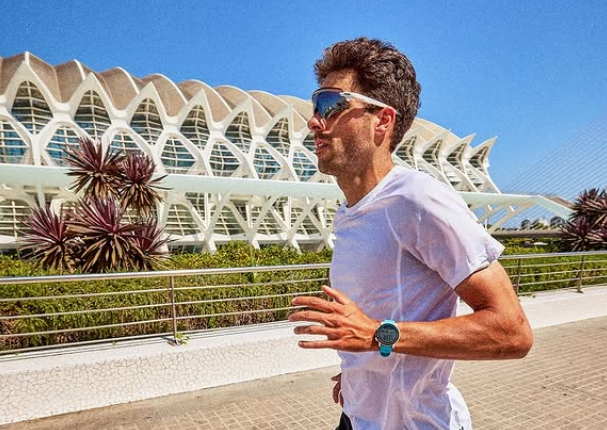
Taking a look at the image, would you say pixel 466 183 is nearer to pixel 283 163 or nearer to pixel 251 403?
pixel 283 163

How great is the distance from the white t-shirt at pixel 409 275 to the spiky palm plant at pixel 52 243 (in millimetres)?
7018

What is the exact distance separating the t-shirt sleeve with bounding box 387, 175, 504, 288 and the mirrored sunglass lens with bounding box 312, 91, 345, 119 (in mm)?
398

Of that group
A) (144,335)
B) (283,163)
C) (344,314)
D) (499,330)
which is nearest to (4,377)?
(144,335)

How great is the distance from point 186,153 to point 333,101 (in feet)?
107

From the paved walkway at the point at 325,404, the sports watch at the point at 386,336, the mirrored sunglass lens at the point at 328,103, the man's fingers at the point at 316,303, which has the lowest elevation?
the paved walkway at the point at 325,404

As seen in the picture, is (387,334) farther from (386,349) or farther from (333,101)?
(333,101)

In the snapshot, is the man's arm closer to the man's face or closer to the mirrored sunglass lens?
the man's face

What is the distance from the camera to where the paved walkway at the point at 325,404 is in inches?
140

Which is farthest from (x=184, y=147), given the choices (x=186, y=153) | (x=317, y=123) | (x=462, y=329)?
(x=462, y=329)

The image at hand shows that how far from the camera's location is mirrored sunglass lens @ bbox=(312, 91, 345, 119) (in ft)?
4.17

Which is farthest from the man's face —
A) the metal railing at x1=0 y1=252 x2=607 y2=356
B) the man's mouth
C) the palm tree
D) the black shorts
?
the palm tree

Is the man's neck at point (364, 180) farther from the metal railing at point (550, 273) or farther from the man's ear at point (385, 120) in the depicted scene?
the metal railing at point (550, 273)

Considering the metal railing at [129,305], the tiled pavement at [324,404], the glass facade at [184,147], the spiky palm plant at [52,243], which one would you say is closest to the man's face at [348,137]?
the tiled pavement at [324,404]

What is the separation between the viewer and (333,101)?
4.21 ft
